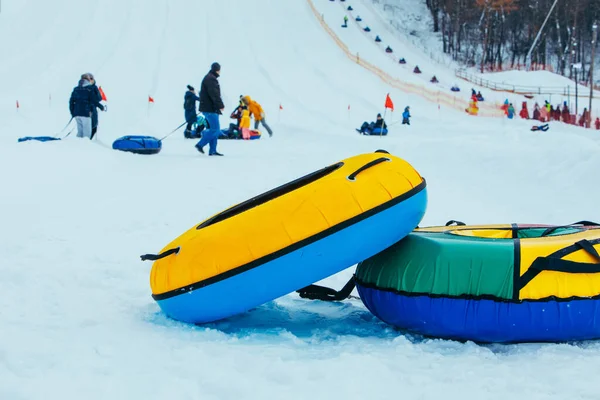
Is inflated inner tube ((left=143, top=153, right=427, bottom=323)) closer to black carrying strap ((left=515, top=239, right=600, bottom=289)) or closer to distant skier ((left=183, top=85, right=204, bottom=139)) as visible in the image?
black carrying strap ((left=515, top=239, right=600, bottom=289))

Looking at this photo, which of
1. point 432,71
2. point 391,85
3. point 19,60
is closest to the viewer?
point 19,60

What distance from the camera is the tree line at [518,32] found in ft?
144

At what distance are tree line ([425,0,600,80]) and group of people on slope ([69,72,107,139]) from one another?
35.5m

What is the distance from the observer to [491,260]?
3.33m

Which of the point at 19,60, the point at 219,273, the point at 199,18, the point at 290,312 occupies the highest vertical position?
the point at 199,18

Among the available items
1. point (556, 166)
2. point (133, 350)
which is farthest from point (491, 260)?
point (556, 166)

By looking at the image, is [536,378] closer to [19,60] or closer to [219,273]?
[219,273]

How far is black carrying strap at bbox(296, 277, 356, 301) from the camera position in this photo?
3.99 m

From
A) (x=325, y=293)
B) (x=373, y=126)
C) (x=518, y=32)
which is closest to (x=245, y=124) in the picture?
(x=373, y=126)

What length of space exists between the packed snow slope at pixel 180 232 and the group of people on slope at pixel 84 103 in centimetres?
134

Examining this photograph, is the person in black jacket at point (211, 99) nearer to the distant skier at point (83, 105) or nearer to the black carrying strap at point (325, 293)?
the distant skier at point (83, 105)

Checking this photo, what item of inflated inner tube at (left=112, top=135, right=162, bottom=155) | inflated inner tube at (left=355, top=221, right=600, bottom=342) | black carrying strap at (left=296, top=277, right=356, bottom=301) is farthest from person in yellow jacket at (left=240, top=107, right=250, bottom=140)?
inflated inner tube at (left=355, top=221, right=600, bottom=342)

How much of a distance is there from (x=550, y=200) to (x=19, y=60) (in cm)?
2099

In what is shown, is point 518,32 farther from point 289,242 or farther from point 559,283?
point 289,242
